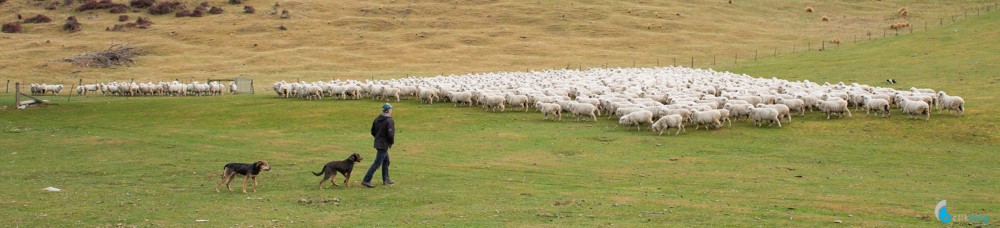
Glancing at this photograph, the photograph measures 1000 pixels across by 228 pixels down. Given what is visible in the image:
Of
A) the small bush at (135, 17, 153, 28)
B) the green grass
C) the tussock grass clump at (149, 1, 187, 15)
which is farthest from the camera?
the tussock grass clump at (149, 1, 187, 15)

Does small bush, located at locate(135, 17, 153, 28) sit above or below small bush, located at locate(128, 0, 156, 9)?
below

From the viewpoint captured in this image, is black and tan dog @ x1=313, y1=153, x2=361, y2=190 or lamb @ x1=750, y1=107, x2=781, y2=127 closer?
black and tan dog @ x1=313, y1=153, x2=361, y2=190

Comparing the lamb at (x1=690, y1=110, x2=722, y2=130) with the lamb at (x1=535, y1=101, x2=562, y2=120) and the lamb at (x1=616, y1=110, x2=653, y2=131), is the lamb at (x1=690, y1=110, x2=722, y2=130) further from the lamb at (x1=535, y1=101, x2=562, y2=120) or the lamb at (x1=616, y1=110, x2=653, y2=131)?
the lamb at (x1=535, y1=101, x2=562, y2=120)

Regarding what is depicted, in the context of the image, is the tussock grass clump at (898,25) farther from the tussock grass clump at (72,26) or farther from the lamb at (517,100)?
the tussock grass clump at (72,26)

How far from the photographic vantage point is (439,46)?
79625mm

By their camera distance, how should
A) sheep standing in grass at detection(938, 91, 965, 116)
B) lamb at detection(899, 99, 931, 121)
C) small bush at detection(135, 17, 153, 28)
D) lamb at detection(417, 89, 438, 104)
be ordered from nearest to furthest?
lamb at detection(899, 99, 931, 121), sheep standing in grass at detection(938, 91, 965, 116), lamb at detection(417, 89, 438, 104), small bush at detection(135, 17, 153, 28)

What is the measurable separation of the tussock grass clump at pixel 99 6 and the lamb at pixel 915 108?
86.1 meters

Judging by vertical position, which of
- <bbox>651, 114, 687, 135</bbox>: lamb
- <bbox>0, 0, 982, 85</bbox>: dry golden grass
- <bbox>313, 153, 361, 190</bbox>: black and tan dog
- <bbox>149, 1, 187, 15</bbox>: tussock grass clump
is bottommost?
<bbox>313, 153, 361, 190</bbox>: black and tan dog

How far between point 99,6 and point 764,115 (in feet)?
283

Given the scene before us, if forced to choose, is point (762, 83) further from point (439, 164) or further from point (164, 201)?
point (164, 201)

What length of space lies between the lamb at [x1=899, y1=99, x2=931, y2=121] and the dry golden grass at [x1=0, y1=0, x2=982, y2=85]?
38424 millimetres

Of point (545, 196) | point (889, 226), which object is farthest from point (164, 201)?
point (889, 226)

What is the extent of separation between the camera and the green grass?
47.2 feet

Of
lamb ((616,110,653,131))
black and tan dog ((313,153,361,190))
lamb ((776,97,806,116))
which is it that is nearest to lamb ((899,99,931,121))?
lamb ((776,97,806,116))
